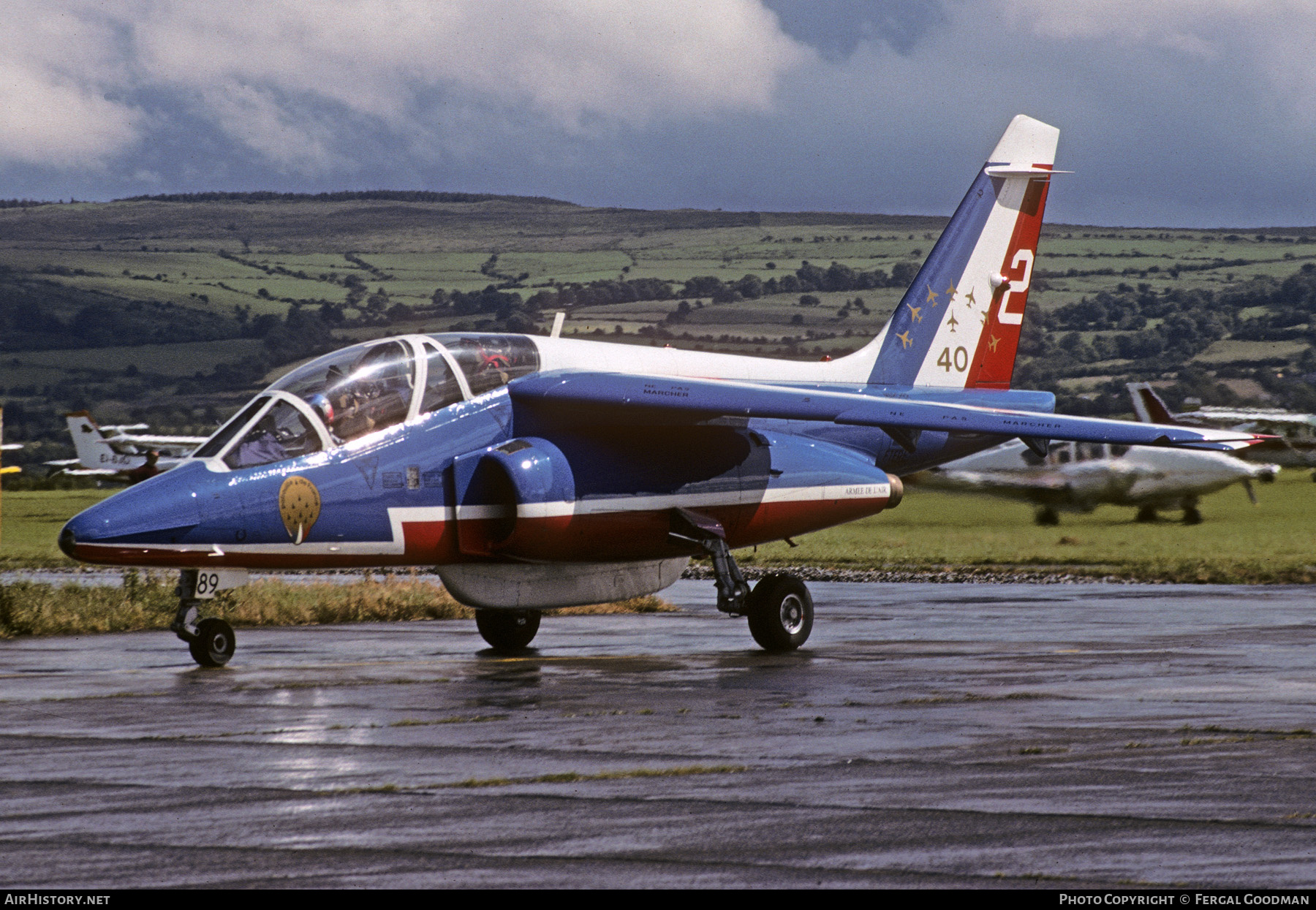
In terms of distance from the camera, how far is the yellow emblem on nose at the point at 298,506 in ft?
42.8

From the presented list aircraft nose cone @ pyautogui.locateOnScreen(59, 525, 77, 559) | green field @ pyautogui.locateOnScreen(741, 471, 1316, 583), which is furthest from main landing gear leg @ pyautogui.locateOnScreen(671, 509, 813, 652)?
green field @ pyautogui.locateOnScreen(741, 471, 1316, 583)

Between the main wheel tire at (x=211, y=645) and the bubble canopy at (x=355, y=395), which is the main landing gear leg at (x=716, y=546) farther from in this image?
the main wheel tire at (x=211, y=645)

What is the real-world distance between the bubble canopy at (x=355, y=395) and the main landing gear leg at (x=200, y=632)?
1.11 meters

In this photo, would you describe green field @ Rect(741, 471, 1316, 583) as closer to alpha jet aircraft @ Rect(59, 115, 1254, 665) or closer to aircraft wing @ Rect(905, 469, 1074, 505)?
aircraft wing @ Rect(905, 469, 1074, 505)

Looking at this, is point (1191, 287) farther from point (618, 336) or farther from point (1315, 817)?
point (1315, 817)

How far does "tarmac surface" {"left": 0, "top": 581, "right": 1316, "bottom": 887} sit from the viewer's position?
621cm

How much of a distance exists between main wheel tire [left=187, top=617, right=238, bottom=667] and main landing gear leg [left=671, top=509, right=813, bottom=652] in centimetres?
389

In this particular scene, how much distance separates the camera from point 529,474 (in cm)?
1395

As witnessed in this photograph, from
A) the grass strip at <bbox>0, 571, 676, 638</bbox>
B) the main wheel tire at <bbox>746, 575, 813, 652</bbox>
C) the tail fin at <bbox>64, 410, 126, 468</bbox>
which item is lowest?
the tail fin at <bbox>64, 410, 126, 468</bbox>

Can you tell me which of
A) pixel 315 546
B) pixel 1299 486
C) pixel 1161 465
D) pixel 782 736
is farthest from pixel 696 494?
pixel 1299 486

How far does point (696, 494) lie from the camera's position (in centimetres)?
1530

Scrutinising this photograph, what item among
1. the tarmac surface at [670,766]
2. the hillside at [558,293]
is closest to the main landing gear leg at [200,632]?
the tarmac surface at [670,766]

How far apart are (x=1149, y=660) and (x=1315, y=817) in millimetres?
A: 6984

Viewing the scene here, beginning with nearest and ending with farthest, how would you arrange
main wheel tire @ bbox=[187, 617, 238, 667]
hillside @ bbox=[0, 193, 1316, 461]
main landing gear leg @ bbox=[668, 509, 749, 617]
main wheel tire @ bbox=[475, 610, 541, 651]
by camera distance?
main wheel tire @ bbox=[187, 617, 238, 667] < main landing gear leg @ bbox=[668, 509, 749, 617] < main wheel tire @ bbox=[475, 610, 541, 651] < hillside @ bbox=[0, 193, 1316, 461]
